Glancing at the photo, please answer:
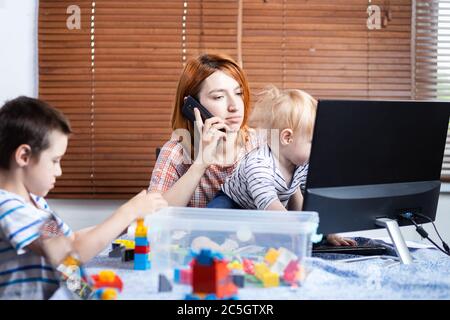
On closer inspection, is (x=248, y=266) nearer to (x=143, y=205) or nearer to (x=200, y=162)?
(x=143, y=205)

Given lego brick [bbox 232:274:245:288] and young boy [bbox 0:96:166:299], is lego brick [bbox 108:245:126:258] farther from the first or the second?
lego brick [bbox 232:274:245:288]

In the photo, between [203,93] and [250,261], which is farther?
[203,93]

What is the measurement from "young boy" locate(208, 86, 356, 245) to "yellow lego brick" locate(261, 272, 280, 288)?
497 mm

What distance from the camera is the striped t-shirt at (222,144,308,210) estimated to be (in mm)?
1439

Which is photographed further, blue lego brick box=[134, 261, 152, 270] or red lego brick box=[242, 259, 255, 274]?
blue lego brick box=[134, 261, 152, 270]

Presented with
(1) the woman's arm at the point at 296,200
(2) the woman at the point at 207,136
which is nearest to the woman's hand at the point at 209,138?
(2) the woman at the point at 207,136

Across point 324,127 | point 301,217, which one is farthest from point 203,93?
point 301,217

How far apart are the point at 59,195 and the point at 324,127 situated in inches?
70.6

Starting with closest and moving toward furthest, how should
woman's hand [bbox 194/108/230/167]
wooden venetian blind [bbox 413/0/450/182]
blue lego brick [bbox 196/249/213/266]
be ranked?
blue lego brick [bbox 196/249/213/266] < woman's hand [bbox 194/108/230/167] < wooden venetian blind [bbox 413/0/450/182]

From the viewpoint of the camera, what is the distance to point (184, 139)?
1.87m

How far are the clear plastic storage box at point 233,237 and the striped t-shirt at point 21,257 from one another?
215 millimetres

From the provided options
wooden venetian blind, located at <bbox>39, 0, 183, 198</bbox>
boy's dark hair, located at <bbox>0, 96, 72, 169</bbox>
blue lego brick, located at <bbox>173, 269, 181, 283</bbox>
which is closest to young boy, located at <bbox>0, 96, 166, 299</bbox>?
boy's dark hair, located at <bbox>0, 96, 72, 169</bbox>

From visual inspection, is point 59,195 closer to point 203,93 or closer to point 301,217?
point 203,93

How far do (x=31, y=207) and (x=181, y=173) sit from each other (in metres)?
0.87
